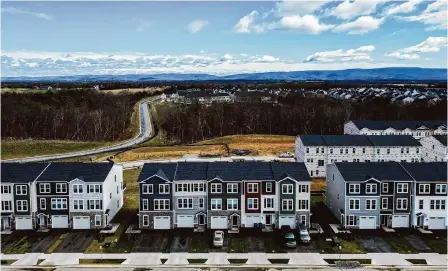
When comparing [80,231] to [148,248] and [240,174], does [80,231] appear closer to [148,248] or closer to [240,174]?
[148,248]

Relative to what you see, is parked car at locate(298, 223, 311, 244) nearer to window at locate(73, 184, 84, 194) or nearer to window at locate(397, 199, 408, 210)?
window at locate(397, 199, 408, 210)

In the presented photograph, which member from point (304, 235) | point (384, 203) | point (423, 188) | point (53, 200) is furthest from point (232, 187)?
point (423, 188)

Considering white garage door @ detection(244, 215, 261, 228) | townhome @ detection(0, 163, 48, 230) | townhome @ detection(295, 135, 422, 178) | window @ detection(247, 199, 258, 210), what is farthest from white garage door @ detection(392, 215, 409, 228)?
townhome @ detection(0, 163, 48, 230)

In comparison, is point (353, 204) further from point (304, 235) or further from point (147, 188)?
point (147, 188)

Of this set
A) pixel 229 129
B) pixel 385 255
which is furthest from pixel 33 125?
pixel 385 255

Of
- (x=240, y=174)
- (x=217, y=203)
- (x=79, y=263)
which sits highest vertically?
(x=240, y=174)
